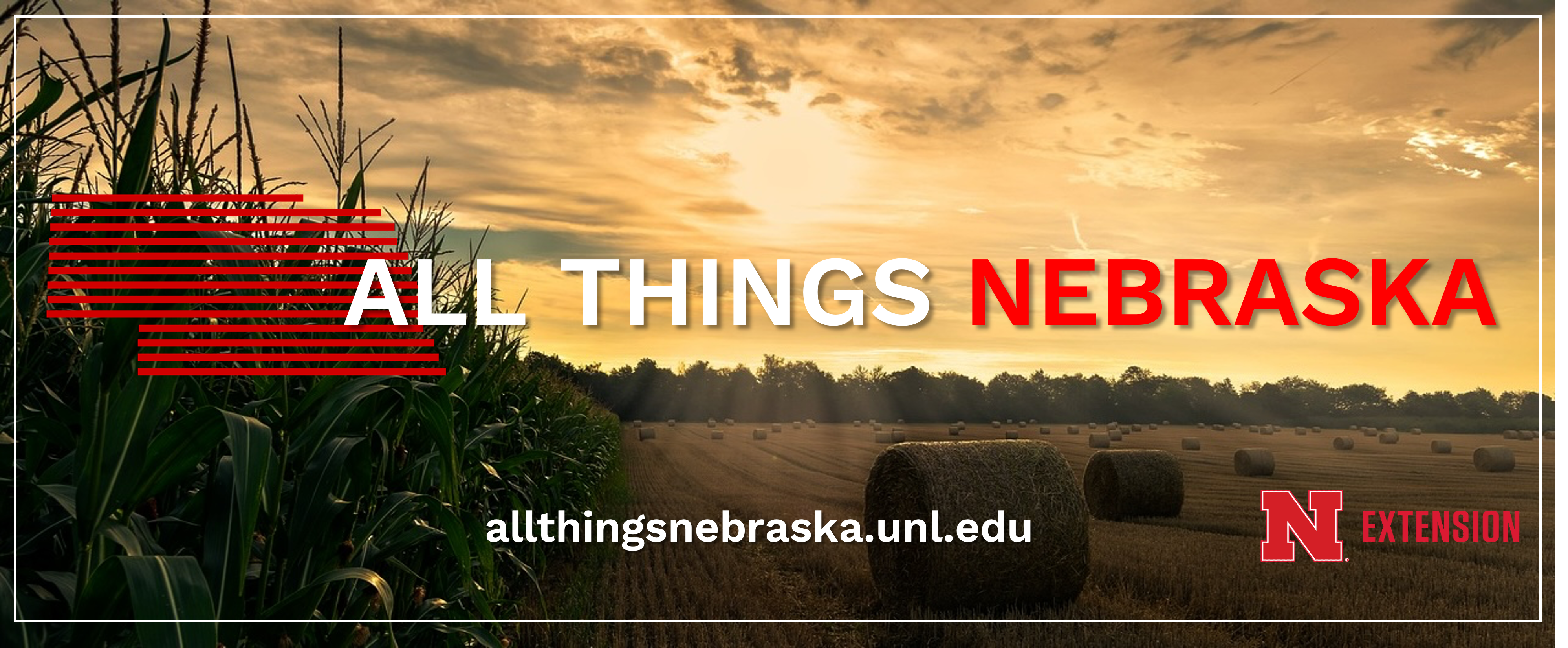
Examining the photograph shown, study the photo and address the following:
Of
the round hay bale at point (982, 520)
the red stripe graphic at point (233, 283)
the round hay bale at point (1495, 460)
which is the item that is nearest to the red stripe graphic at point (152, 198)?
the red stripe graphic at point (233, 283)

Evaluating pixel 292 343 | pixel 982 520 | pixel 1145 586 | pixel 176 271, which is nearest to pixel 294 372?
pixel 292 343

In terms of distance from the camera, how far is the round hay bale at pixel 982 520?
9.41 m

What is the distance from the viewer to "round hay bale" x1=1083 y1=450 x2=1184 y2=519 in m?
16.4

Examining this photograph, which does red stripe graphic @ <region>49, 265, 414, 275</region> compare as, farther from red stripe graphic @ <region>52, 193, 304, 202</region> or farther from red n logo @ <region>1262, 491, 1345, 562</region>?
red n logo @ <region>1262, 491, 1345, 562</region>

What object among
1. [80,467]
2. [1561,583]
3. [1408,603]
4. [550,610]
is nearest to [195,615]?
[80,467]

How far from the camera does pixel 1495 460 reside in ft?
82.9

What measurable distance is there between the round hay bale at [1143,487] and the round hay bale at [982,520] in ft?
22.7

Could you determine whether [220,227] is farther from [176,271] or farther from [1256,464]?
[1256,464]

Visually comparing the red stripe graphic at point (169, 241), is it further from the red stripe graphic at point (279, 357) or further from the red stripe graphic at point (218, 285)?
the red stripe graphic at point (279, 357)

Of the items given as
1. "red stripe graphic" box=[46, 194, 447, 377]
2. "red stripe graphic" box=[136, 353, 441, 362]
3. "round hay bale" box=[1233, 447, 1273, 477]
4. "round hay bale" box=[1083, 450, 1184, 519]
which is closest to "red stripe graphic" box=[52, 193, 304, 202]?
"red stripe graphic" box=[46, 194, 447, 377]

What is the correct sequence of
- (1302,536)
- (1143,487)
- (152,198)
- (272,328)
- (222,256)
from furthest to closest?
(1143,487) → (1302,536) → (272,328) → (222,256) → (152,198)

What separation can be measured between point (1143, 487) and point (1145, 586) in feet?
22.2

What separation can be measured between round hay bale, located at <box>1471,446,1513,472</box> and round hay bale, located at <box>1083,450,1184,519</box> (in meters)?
14.0

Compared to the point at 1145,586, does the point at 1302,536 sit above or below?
above
